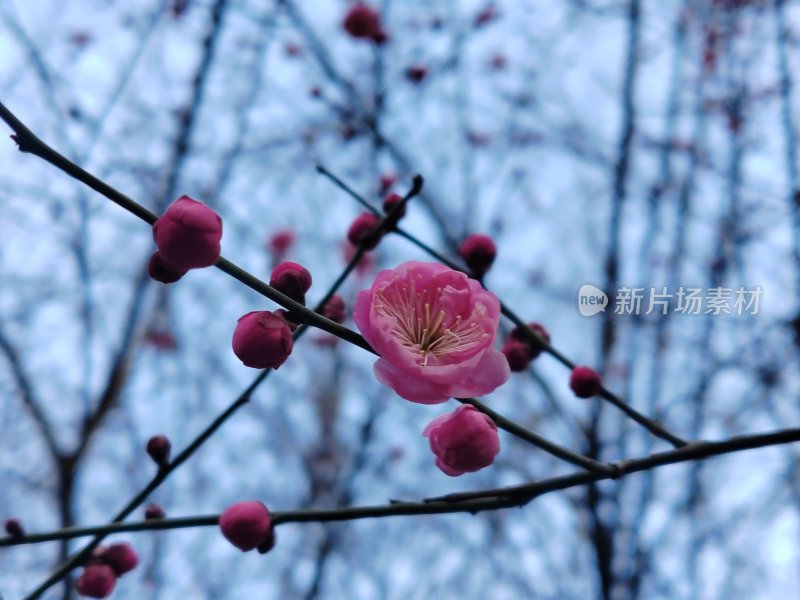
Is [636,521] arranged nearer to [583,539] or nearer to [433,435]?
[583,539]

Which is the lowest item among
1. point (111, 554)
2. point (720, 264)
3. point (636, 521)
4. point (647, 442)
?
point (111, 554)

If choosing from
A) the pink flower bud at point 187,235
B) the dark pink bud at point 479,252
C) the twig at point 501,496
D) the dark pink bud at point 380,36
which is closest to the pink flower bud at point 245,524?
the twig at point 501,496

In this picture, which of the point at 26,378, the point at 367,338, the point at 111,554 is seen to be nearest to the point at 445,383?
the point at 367,338

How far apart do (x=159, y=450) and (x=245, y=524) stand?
24 centimetres

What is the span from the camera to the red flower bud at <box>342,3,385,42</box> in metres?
2.39

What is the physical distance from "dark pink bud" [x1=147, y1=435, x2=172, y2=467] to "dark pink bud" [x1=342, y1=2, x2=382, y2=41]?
185 centimetres

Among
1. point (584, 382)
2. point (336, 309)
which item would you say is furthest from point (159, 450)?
point (584, 382)

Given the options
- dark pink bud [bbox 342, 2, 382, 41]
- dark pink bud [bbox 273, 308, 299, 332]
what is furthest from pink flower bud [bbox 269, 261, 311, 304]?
dark pink bud [bbox 342, 2, 382, 41]

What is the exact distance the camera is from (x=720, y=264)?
8.97 feet

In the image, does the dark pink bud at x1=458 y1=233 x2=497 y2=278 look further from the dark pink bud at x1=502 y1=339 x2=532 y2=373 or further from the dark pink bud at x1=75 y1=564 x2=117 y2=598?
the dark pink bud at x1=75 y1=564 x2=117 y2=598

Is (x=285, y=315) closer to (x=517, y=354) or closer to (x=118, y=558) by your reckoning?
(x=517, y=354)

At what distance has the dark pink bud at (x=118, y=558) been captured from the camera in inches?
44.1

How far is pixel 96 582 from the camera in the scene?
108 cm

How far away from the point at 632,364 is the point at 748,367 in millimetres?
712
